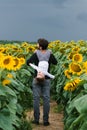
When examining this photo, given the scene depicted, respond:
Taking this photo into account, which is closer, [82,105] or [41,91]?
[82,105]

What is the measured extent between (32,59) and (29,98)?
1054 mm

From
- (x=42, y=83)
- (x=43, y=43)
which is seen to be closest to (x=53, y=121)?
(x=42, y=83)

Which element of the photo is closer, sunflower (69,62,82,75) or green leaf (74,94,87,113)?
green leaf (74,94,87,113)

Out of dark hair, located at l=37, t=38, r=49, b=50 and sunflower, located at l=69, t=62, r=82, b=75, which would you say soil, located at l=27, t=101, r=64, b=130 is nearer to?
dark hair, located at l=37, t=38, r=49, b=50

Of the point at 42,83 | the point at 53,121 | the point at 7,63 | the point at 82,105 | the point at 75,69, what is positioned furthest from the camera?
the point at 53,121

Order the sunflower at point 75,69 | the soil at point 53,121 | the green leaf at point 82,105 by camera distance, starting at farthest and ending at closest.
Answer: the soil at point 53,121 < the sunflower at point 75,69 < the green leaf at point 82,105

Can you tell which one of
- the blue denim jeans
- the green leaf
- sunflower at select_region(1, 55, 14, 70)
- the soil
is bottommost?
the soil

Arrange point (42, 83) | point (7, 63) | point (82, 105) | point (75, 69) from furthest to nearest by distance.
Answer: point (42, 83) < point (75, 69) < point (7, 63) < point (82, 105)

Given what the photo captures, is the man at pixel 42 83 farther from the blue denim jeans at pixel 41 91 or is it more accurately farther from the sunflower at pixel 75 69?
the sunflower at pixel 75 69

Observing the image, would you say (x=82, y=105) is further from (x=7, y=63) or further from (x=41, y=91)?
(x=41, y=91)

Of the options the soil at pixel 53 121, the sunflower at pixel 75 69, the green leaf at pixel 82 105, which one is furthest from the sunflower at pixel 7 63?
the soil at pixel 53 121

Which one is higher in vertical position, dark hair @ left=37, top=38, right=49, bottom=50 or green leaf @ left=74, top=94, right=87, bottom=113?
dark hair @ left=37, top=38, right=49, bottom=50

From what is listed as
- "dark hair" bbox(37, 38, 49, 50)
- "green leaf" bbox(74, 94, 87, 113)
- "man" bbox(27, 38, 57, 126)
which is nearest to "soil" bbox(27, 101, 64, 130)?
"man" bbox(27, 38, 57, 126)

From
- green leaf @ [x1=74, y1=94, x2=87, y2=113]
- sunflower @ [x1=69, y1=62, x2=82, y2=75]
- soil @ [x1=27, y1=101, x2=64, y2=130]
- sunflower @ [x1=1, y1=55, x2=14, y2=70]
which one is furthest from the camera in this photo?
soil @ [x1=27, y1=101, x2=64, y2=130]
